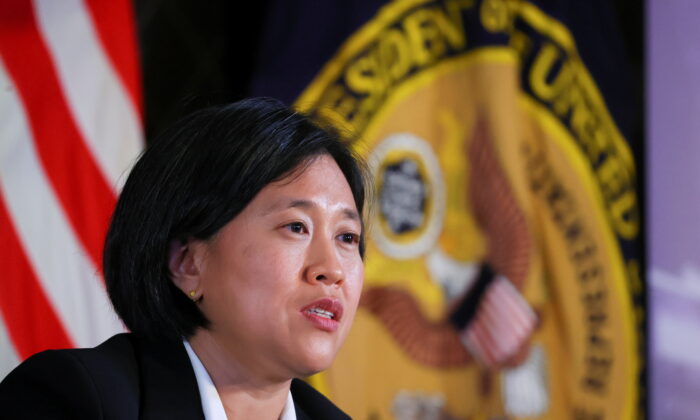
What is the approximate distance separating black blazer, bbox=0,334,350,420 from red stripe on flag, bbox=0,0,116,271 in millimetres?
697

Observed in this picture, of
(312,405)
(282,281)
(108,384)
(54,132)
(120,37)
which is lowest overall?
(312,405)

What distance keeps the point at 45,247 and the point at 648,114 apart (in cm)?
171

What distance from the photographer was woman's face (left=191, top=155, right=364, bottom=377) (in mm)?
1172

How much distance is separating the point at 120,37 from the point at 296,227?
97 centimetres

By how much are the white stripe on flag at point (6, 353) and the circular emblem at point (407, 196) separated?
95 cm

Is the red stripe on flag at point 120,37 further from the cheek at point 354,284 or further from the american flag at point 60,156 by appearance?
the cheek at point 354,284

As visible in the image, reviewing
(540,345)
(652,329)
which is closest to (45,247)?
(540,345)

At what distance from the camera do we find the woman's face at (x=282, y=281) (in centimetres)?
117

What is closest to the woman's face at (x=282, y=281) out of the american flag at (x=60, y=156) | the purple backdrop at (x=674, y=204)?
the american flag at (x=60, y=156)

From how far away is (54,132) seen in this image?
75.6 inches

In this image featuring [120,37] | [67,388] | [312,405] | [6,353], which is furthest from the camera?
[120,37]

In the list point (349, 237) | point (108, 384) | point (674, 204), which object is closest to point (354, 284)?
point (349, 237)

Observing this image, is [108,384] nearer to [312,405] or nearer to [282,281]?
[282,281]

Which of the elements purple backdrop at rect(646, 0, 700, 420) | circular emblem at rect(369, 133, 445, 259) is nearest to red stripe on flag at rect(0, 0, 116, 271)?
circular emblem at rect(369, 133, 445, 259)
